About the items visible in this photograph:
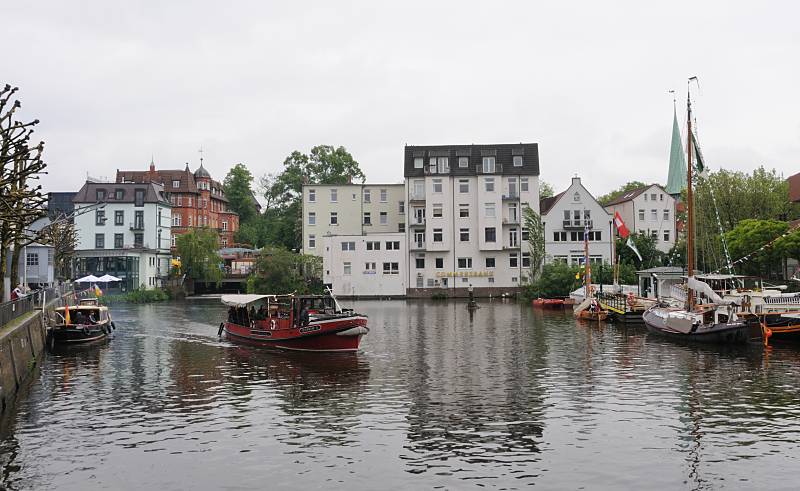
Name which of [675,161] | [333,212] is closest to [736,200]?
[675,161]

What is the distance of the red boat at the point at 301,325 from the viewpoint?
127 feet

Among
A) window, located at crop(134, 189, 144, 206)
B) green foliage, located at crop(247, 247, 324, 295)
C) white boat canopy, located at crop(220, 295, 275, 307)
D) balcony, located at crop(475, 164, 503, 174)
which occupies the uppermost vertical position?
balcony, located at crop(475, 164, 503, 174)

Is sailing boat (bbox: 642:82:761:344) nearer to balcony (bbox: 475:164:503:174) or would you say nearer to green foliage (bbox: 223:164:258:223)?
balcony (bbox: 475:164:503:174)

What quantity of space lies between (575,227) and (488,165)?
13.6m

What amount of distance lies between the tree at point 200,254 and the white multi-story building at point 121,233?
16.2ft

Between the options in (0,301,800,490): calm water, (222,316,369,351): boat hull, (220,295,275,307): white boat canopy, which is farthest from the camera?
(220,295,275,307): white boat canopy

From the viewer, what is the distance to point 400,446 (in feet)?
65.2

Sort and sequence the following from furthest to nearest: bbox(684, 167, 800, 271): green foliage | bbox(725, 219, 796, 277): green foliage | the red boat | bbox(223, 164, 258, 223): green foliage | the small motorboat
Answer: bbox(223, 164, 258, 223): green foliage < bbox(684, 167, 800, 271): green foliage < bbox(725, 219, 796, 277): green foliage < the small motorboat < the red boat

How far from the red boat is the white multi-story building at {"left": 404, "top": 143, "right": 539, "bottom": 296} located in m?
52.9

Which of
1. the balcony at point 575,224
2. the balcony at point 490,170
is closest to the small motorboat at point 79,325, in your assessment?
the balcony at point 490,170

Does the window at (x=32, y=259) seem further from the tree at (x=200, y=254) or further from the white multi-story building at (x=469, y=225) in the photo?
the white multi-story building at (x=469, y=225)

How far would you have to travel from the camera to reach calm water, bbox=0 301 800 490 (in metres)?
17.5

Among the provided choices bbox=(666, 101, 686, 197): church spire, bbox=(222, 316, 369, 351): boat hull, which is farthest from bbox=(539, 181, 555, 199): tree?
bbox=(222, 316, 369, 351): boat hull

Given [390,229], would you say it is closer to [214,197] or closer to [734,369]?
[214,197]
